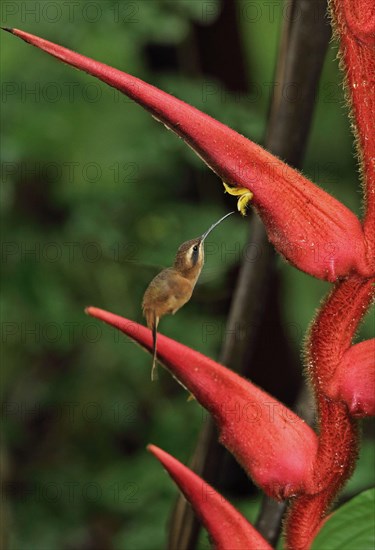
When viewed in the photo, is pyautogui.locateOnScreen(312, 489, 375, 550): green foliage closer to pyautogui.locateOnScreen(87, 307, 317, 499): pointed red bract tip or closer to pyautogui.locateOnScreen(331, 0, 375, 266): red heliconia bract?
pyautogui.locateOnScreen(87, 307, 317, 499): pointed red bract tip

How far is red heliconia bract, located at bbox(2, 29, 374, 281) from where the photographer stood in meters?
0.42

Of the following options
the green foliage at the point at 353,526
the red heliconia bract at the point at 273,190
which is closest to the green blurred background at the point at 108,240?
the green foliage at the point at 353,526

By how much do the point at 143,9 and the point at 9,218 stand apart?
1.49ft

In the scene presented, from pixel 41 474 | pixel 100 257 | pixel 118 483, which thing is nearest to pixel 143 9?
pixel 100 257

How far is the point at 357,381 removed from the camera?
0.44m

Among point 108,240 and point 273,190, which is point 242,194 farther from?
point 108,240

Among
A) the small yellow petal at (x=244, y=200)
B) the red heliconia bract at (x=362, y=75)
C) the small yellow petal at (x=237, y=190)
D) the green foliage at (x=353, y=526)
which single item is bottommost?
the green foliage at (x=353, y=526)

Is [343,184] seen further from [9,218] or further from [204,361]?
[204,361]

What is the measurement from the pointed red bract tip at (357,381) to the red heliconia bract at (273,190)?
0.04 metres

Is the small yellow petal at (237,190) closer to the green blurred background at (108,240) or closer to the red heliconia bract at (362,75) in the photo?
the red heliconia bract at (362,75)

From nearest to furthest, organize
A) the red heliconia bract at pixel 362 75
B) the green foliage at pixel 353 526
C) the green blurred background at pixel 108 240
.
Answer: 1. the red heliconia bract at pixel 362 75
2. the green foliage at pixel 353 526
3. the green blurred background at pixel 108 240

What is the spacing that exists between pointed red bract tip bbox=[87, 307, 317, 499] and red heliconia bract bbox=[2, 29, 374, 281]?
87 mm

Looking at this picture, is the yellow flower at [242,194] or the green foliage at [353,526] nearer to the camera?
the yellow flower at [242,194]

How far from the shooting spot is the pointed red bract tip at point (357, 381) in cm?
A: 44
